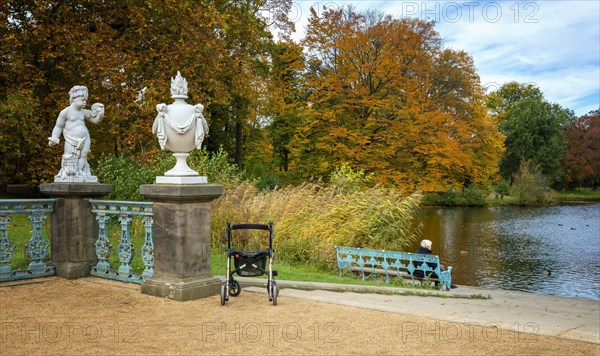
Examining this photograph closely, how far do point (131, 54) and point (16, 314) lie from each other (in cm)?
1160

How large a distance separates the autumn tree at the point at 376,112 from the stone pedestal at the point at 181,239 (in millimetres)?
15849

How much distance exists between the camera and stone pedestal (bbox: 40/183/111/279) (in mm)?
7721

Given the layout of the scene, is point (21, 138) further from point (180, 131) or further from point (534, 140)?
point (534, 140)

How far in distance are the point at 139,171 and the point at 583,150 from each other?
2250 inches

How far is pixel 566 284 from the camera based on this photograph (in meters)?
14.4

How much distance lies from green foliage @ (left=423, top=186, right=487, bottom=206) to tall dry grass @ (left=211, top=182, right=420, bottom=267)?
2618 cm

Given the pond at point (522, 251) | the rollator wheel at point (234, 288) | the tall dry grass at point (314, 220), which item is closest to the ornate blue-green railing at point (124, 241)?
the rollator wheel at point (234, 288)

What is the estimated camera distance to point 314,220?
1254 centimetres

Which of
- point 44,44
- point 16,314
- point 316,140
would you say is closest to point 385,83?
point 316,140

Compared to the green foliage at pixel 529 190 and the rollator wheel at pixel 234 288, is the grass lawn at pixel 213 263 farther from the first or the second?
the green foliage at pixel 529 190

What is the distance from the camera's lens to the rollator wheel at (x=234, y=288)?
6.56 m

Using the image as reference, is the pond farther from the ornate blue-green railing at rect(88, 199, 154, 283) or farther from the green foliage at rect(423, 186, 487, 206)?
the ornate blue-green railing at rect(88, 199, 154, 283)

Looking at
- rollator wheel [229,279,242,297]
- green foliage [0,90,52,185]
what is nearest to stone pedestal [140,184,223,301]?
rollator wheel [229,279,242,297]

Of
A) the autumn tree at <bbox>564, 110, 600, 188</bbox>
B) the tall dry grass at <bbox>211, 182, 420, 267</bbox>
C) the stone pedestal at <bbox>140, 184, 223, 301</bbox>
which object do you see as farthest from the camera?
the autumn tree at <bbox>564, 110, 600, 188</bbox>
